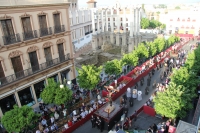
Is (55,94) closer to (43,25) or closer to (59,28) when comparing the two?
(43,25)

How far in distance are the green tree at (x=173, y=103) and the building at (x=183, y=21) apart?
52931 mm

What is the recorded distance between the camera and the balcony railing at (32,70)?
17.9 m

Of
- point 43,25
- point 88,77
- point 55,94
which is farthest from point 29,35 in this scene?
point 88,77

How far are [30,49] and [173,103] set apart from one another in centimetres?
1612

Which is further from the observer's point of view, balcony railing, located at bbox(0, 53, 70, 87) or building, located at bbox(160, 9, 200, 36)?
building, located at bbox(160, 9, 200, 36)

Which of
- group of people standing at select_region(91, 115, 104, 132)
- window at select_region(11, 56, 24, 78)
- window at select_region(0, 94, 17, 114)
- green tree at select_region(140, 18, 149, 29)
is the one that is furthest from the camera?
green tree at select_region(140, 18, 149, 29)

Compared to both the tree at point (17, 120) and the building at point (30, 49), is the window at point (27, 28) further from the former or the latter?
the tree at point (17, 120)

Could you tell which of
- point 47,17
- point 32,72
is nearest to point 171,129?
point 32,72

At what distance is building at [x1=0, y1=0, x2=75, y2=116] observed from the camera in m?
17.7

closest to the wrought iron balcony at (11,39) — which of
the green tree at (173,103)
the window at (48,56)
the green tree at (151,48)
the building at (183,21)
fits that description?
the window at (48,56)

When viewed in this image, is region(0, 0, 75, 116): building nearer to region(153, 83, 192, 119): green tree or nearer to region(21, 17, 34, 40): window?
region(21, 17, 34, 40): window

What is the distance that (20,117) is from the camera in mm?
13289

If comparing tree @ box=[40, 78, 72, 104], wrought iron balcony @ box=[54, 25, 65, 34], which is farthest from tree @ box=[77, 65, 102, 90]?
wrought iron balcony @ box=[54, 25, 65, 34]

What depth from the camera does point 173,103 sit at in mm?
14883
